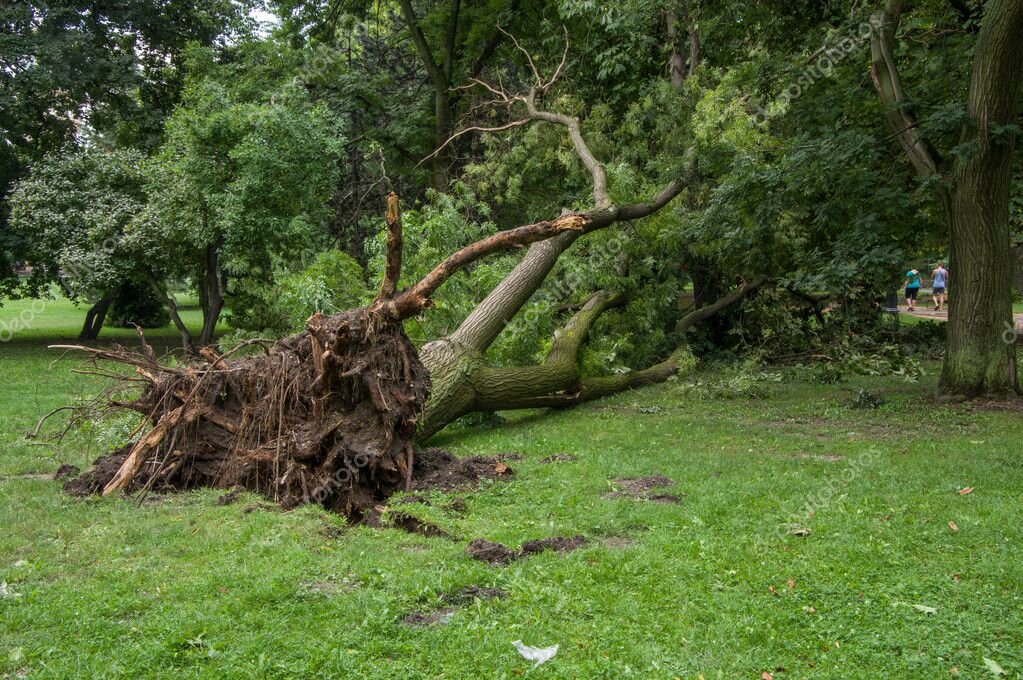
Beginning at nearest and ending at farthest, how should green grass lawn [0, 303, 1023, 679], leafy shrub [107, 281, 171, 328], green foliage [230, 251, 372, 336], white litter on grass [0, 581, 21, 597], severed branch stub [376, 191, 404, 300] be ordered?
green grass lawn [0, 303, 1023, 679], white litter on grass [0, 581, 21, 597], severed branch stub [376, 191, 404, 300], green foliage [230, 251, 372, 336], leafy shrub [107, 281, 171, 328]

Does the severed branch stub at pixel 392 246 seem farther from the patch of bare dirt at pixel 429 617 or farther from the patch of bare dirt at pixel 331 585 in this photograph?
the patch of bare dirt at pixel 429 617

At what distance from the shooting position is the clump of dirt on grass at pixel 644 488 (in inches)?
282

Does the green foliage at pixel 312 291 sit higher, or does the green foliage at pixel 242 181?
the green foliage at pixel 242 181

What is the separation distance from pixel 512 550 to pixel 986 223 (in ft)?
26.5

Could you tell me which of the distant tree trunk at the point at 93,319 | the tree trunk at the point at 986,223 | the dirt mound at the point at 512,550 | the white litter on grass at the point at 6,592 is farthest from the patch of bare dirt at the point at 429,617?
the distant tree trunk at the point at 93,319

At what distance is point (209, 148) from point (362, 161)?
23.3 feet

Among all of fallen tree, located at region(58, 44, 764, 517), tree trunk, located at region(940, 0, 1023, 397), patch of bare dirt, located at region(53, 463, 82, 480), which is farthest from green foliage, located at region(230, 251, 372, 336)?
tree trunk, located at region(940, 0, 1023, 397)

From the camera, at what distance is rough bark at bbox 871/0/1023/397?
1002cm

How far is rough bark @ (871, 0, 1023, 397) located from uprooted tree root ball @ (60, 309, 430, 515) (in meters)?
7.22

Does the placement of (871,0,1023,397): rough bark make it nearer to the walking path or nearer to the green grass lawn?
the green grass lawn

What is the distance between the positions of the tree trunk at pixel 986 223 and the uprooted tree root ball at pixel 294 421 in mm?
7215

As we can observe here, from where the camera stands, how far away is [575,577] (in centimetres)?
525

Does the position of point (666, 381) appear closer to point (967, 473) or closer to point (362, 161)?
point (967, 473)

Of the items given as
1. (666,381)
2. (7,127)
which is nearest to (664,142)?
(666,381)
